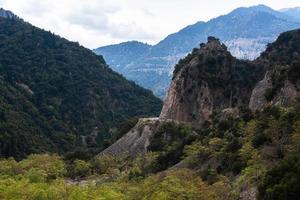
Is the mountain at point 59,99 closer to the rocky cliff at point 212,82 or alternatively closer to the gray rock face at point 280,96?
the rocky cliff at point 212,82

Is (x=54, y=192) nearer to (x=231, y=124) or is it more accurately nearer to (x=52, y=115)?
(x=231, y=124)

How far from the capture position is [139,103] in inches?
7082

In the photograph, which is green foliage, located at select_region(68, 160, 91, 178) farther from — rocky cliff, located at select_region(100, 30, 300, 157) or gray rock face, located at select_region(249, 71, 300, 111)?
gray rock face, located at select_region(249, 71, 300, 111)

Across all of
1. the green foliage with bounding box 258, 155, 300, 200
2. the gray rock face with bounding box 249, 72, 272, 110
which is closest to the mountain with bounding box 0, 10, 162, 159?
the gray rock face with bounding box 249, 72, 272, 110

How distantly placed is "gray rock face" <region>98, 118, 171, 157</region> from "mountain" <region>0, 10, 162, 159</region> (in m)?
38.0

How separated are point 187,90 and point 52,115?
68.0 m

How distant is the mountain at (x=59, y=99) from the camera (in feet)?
456

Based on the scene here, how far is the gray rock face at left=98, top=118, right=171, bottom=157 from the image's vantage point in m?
80.6

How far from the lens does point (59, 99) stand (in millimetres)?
170125

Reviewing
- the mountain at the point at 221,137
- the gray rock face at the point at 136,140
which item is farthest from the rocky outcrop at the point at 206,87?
the gray rock face at the point at 136,140

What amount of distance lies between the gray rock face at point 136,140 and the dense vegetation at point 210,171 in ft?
32.0

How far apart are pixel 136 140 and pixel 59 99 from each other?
90110 mm

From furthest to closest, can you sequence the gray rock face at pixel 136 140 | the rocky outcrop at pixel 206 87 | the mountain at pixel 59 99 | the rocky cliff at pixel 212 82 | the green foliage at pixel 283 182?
the mountain at pixel 59 99, the rocky outcrop at pixel 206 87, the rocky cliff at pixel 212 82, the gray rock face at pixel 136 140, the green foliage at pixel 283 182

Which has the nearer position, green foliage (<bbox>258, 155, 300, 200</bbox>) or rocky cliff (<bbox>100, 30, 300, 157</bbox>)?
green foliage (<bbox>258, 155, 300, 200</bbox>)
